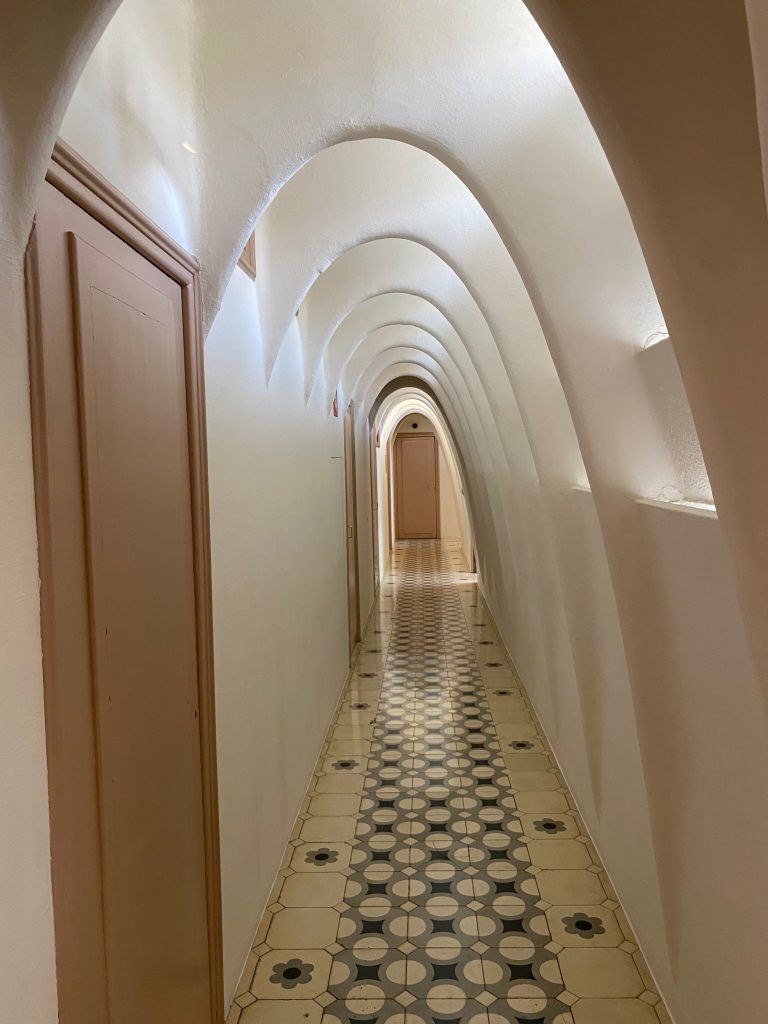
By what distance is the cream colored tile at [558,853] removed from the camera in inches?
146

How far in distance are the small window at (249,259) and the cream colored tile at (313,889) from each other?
2.81 meters

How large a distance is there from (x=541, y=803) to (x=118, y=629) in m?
3.27

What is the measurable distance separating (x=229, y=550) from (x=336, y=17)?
186cm

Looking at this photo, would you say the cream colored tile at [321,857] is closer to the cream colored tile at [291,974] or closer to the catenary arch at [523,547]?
the cream colored tile at [291,974]

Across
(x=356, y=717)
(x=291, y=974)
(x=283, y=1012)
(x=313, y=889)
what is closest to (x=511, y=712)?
(x=356, y=717)

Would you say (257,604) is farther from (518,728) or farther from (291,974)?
(518,728)

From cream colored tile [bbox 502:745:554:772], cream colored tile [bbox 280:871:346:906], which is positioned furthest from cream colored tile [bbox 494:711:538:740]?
cream colored tile [bbox 280:871:346:906]

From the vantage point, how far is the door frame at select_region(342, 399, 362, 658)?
7895 mm

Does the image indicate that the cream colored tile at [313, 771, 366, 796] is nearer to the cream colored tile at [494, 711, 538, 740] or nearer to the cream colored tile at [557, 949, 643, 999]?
the cream colored tile at [494, 711, 538, 740]

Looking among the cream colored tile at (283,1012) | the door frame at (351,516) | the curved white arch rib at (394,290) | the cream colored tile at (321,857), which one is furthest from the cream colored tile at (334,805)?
the door frame at (351,516)

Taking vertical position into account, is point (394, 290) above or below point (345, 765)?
above

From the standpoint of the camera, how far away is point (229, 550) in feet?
9.86

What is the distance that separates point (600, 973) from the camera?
2.89 m

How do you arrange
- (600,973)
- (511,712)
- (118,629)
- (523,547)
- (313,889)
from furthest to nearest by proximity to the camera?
(511,712)
(523,547)
(313,889)
(600,973)
(118,629)
